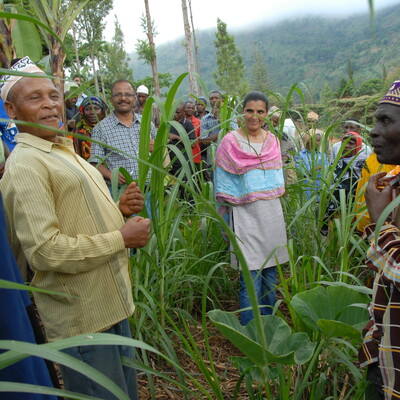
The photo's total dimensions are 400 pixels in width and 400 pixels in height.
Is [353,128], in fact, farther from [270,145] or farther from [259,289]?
[259,289]

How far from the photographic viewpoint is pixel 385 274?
40.4 inches

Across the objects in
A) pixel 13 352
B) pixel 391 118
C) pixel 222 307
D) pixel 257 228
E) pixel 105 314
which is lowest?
pixel 222 307

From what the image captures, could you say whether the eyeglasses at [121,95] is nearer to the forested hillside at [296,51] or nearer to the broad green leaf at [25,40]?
the broad green leaf at [25,40]

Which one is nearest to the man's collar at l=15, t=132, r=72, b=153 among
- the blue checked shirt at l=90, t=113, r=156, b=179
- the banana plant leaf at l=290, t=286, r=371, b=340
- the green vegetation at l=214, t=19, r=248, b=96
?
the banana plant leaf at l=290, t=286, r=371, b=340

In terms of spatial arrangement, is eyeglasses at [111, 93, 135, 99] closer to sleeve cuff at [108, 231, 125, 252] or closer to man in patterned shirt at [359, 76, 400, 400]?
sleeve cuff at [108, 231, 125, 252]

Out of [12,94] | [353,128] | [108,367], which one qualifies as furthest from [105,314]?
[353,128]

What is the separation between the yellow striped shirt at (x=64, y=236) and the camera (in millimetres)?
1130

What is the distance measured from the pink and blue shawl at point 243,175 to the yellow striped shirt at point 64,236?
1.17 m

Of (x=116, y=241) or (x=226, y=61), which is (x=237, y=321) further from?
(x=226, y=61)

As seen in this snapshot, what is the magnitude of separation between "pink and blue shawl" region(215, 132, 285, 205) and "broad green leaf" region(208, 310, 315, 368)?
3.58 ft

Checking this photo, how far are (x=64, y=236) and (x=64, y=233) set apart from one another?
0.06 metres

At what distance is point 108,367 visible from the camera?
50.3 inches

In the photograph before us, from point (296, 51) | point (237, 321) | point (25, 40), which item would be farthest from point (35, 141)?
point (296, 51)

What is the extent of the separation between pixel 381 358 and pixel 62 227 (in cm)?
95
